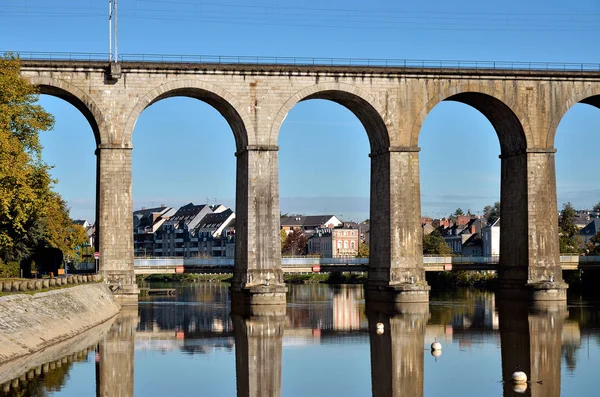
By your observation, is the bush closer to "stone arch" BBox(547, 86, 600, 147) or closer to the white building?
"stone arch" BBox(547, 86, 600, 147)

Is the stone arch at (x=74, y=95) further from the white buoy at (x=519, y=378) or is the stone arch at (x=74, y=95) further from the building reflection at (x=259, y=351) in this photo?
the white buoy at (x=519, y=378)

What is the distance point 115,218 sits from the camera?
66938mm

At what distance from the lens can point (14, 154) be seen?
5306 cm

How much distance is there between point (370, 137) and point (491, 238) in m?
79.0

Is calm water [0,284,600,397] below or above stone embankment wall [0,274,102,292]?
below

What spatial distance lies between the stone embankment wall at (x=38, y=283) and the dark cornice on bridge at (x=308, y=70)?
45.3ft

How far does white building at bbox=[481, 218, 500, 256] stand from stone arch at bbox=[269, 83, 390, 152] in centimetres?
7790

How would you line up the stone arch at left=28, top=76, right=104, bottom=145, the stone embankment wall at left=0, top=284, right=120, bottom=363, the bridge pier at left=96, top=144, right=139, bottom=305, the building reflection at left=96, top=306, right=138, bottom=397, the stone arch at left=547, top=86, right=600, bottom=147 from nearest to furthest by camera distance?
1. the building reflection at left=96, top=306, right=138, bottom=397
2. the stone embankment wall at left=0, top=284, right=120, bottom=363
3. the stone arch at left=28, top=76, right=104, bottom=145
4. the bridge pier at left=96, top=144, right=139, bottom=305
5. the stone arch at left=547, top=86, right=600, bottom=147

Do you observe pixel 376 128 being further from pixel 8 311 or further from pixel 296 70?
pixel 8 311

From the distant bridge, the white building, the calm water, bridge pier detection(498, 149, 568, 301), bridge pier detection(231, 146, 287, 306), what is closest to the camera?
the calm water

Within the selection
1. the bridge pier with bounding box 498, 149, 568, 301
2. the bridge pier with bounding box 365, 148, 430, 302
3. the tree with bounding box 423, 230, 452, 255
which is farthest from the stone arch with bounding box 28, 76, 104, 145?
the tree with bounding box 423, 230, 452, 255

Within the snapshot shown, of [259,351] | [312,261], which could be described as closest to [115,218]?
[312,261]

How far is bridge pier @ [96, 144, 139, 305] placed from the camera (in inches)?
2625

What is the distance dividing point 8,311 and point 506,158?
44.8 m
